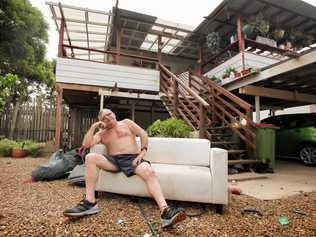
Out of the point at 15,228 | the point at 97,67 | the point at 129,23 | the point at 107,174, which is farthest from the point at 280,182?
the point at 129,23

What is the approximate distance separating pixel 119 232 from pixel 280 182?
309cm

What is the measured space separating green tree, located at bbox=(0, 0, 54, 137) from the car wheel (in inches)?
370

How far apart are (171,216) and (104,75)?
5.13 meters

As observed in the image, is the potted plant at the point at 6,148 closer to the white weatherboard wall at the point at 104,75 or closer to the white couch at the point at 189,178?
the white weatherboard wall at the point at 104,75

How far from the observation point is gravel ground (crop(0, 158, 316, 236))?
1.73 m

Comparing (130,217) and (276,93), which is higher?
(276,93)

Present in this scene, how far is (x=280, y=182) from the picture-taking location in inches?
141

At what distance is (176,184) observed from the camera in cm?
222

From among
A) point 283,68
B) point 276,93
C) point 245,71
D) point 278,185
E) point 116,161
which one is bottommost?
point 278,185

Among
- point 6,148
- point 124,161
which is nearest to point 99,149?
point 124,161

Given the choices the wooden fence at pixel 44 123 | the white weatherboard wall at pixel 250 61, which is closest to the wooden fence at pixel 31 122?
the wooden fence at pixel 44 123

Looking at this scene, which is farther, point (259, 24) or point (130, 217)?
point (259, 24)

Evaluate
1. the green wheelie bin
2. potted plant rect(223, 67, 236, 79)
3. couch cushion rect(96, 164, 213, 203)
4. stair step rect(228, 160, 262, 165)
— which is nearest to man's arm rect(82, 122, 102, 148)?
couch cushion rect(96, 164, 213, 203)

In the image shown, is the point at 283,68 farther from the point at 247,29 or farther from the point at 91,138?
the point at 91,138
